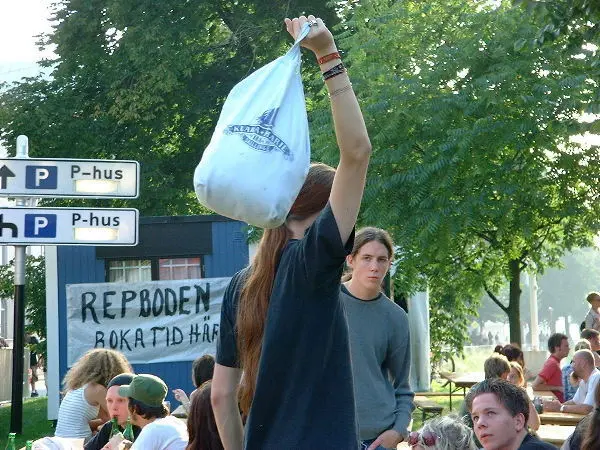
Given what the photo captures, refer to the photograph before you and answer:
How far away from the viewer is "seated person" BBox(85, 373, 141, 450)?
7262mm

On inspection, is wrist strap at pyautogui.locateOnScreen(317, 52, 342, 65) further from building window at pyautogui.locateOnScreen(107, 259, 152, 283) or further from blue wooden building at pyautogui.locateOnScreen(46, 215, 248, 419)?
building window at pyautogui.locateOnScreen(107, 259, 152, 283)

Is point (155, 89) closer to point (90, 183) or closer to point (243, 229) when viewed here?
point (243, 229)

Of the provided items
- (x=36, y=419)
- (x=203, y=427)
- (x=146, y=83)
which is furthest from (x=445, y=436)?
(x=146, y=83)

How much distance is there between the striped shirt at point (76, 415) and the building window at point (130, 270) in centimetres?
1248

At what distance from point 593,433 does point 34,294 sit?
23.3m

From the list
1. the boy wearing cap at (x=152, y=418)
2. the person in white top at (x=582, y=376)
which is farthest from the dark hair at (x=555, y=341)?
the boy wearing cap at (x=152, y=418)

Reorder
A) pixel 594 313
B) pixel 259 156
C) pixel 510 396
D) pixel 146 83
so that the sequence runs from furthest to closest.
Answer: pixel 146 83
pixel 594 313
pixel 510 396
pixel 259 156

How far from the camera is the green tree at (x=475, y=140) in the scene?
52.6ft

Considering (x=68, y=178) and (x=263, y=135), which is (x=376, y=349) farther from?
(x=68, y=178)

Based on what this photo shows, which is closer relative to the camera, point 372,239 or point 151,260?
point 372,239

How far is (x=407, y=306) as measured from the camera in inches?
930

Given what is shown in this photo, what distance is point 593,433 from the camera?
5227mm

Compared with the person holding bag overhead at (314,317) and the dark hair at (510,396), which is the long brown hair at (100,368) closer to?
the dark hair at (510,396)

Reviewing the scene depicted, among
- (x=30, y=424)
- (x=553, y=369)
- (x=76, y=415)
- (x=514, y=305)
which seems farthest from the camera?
(x=30, y=424)
